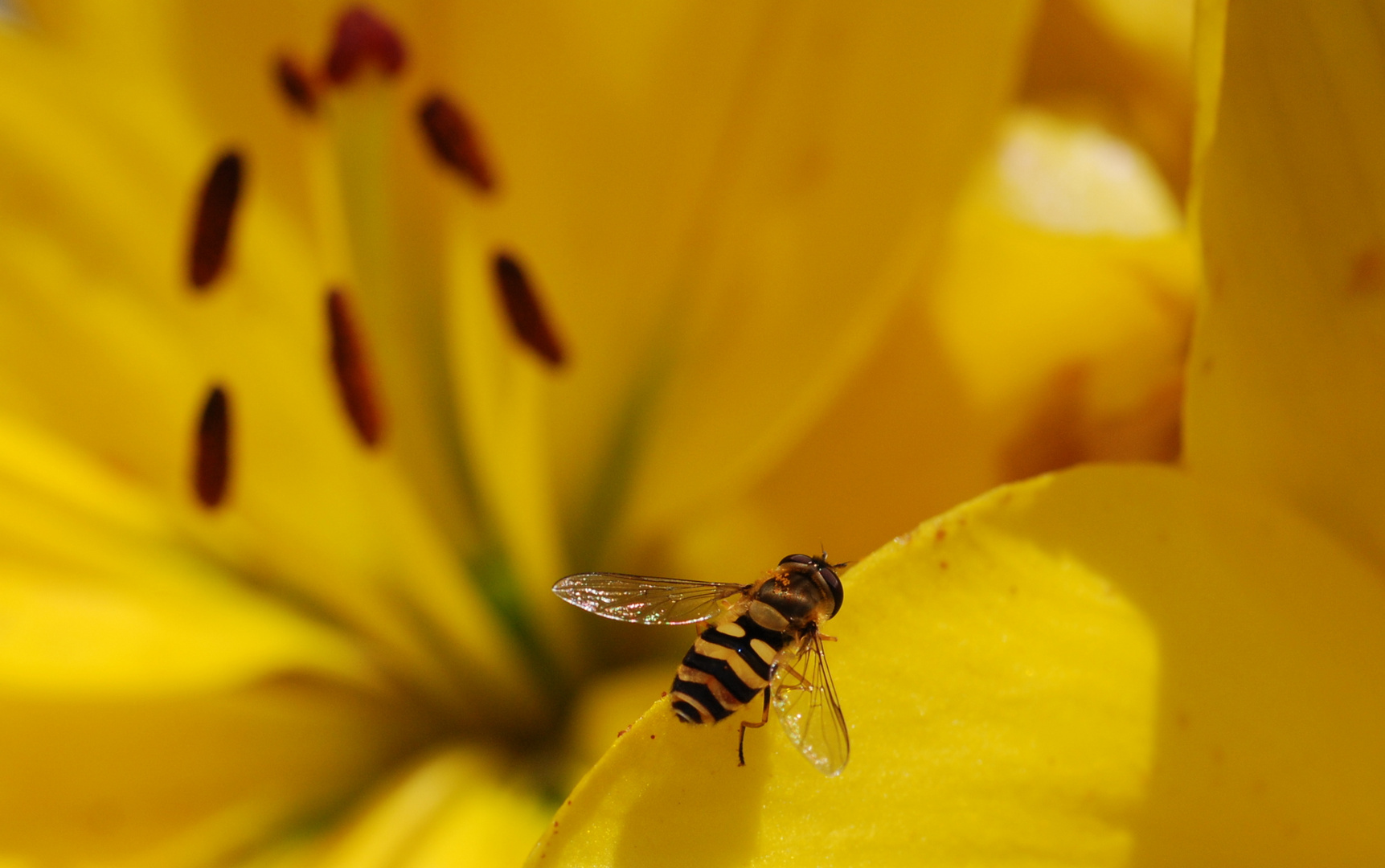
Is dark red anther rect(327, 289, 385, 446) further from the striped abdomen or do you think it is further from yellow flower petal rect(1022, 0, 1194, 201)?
yellow flower petal rect(1022, 0, 1194, 201)

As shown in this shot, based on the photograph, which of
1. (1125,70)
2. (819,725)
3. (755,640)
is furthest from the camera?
(1125,70)

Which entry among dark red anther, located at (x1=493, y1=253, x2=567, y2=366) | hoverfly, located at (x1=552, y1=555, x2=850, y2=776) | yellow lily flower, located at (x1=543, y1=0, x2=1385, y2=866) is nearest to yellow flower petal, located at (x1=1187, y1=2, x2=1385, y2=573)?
yellow lily flower, located at (x1=543, y1=0, x2=1385, y2=866)

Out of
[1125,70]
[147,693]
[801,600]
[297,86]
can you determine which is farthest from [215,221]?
[1125,70]

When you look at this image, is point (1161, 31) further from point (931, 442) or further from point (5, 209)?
point (5, 209)

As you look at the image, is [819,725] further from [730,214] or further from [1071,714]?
[730,214]

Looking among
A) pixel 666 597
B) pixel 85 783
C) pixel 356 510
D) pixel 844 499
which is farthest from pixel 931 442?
pixel 85 783

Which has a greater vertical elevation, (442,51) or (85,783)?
(442,51)

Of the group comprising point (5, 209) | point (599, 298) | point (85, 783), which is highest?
point (5, 209)

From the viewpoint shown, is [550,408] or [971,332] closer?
[971,332]
